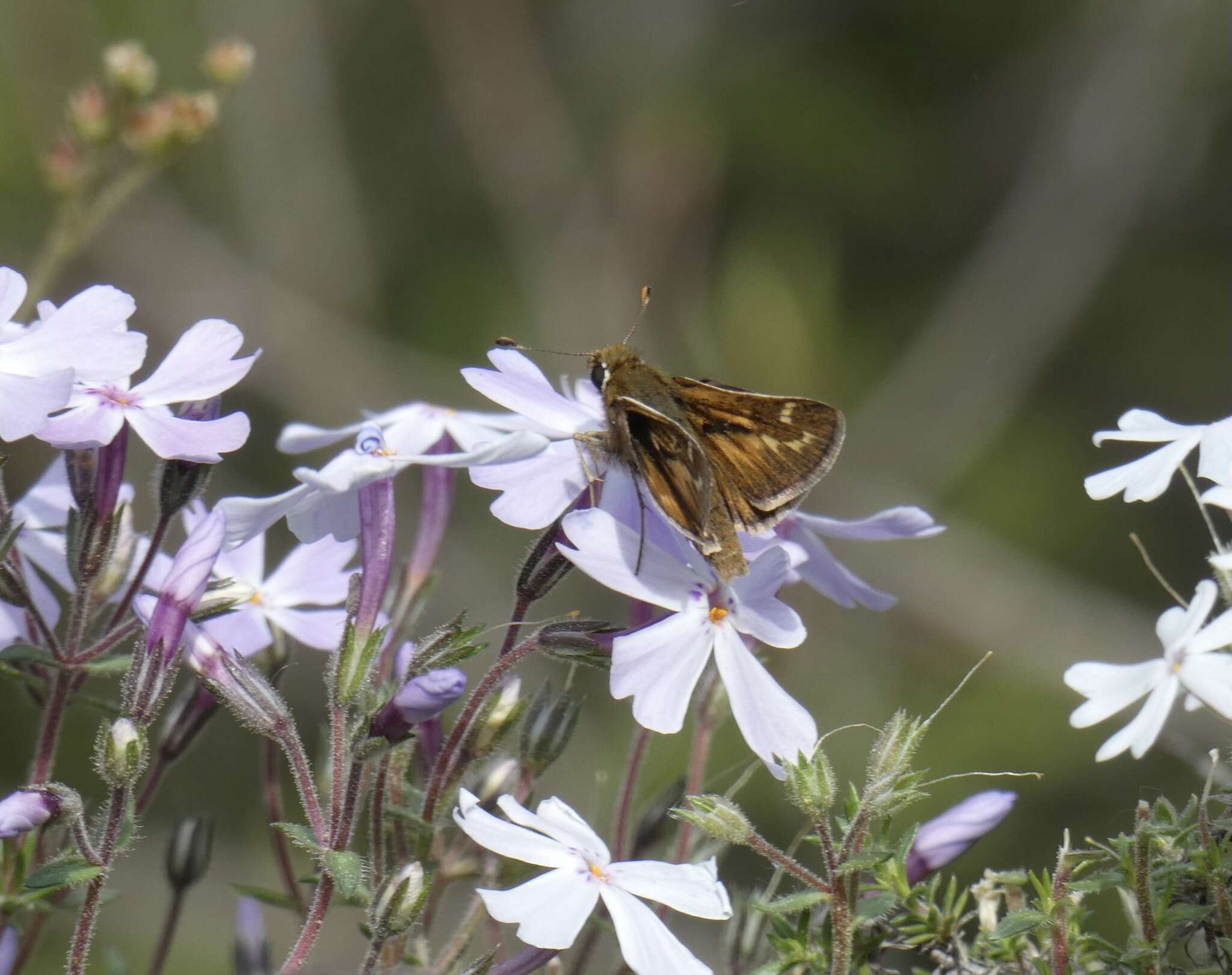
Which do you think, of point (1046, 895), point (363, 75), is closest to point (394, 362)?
point (363, 75)

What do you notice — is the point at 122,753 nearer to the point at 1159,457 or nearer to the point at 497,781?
the point at 497,781

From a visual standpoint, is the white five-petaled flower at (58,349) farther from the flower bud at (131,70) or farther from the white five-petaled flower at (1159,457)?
the flower bud at (131,70)

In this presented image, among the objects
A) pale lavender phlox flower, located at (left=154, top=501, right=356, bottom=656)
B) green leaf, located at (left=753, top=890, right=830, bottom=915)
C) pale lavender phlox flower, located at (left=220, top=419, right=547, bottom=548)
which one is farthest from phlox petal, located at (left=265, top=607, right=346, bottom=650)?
green leaf, located at (left=753, top=890, right=830, bottom=915)

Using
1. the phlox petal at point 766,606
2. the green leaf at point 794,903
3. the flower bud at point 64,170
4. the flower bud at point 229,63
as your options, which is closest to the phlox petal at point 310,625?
the phlox petal at point 766,606

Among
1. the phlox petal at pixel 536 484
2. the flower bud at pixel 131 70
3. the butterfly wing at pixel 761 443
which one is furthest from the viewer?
the flower bud at pixel 131 70

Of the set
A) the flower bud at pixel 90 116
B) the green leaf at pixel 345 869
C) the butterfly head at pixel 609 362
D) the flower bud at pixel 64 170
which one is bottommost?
A: the green leaf at pixel 345 869

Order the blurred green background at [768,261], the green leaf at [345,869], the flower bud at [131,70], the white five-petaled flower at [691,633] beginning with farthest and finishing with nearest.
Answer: the blurred green background at [768,261] → the flower bud at [131,70] → the white five-petaled flower at [691,633] → the green leaf at [345,869]

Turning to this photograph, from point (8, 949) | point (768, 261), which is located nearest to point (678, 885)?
point (8, 949)

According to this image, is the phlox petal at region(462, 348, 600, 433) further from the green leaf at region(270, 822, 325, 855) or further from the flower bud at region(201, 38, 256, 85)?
the flower bud at region(201, 38, 256, 85)
